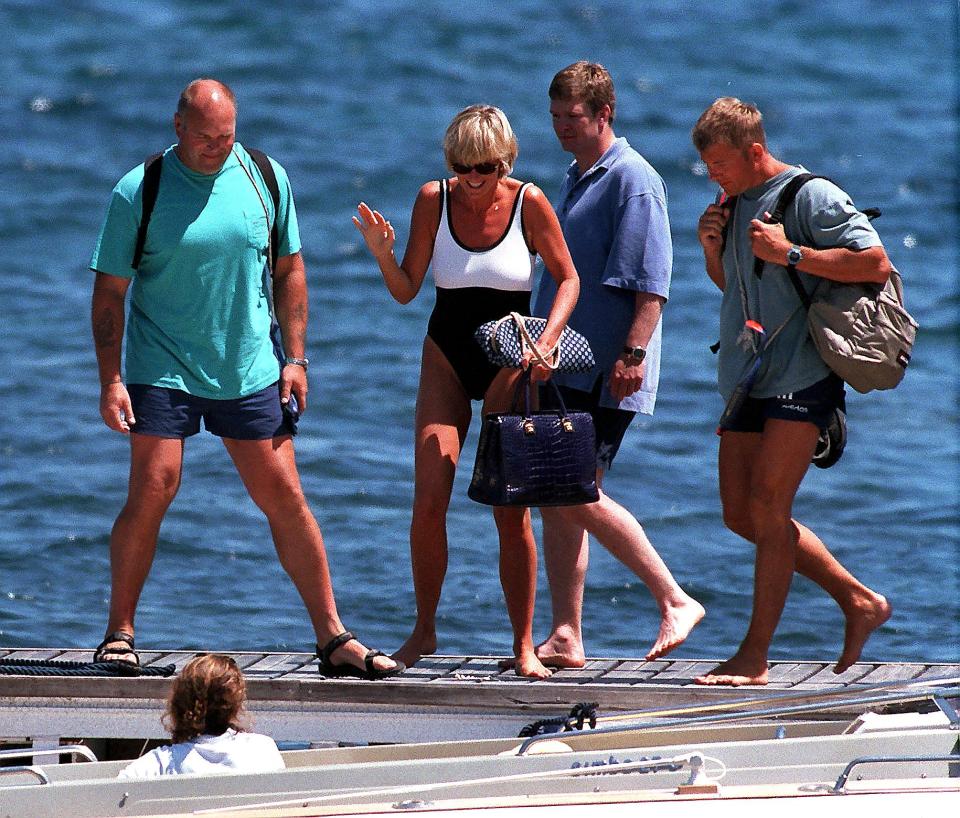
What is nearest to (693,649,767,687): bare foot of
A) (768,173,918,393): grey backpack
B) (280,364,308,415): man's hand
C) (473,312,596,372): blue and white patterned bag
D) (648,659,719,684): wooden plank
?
(648,659,719,684): wooden plank

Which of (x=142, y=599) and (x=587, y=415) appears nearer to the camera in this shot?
(x=587, y=415)

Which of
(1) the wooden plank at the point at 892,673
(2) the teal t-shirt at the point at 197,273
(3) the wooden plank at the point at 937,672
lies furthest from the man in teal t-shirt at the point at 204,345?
(3) the wooden plank at the point at 937,672

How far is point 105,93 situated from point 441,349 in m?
18.2

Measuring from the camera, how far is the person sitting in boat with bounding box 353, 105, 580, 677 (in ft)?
19.6

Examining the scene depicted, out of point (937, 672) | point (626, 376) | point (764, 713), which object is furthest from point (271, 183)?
point (937, 672)

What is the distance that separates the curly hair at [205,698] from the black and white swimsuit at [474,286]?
5.33 ft

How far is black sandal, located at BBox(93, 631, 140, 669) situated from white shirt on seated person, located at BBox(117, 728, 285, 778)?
118cm

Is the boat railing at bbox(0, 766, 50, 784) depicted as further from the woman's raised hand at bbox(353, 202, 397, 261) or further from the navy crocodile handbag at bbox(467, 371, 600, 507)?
the woman's raised hand at bbox(353, 202, 397, 261)

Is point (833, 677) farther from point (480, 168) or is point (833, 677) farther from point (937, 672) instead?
point (480, 168)

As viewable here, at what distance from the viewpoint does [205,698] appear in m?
4.84

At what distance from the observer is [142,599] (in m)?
10.3

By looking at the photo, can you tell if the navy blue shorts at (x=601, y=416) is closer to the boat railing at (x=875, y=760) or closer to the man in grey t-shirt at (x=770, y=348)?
the man in grey t-shirt at (x=770, y=348)

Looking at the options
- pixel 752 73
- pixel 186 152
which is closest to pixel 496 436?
pixel 186 152

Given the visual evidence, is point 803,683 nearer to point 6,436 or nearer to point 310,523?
point 310,523
